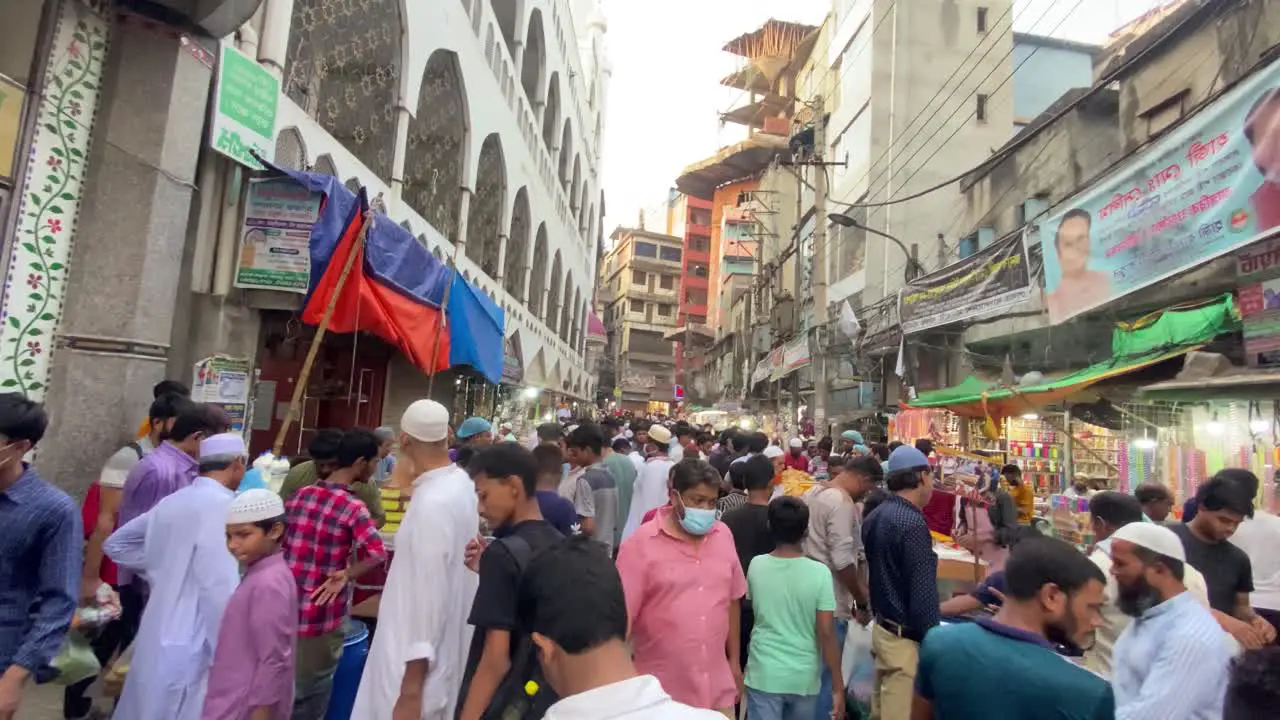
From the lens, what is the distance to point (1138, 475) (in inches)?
287

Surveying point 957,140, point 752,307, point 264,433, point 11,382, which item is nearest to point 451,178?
point 264,433

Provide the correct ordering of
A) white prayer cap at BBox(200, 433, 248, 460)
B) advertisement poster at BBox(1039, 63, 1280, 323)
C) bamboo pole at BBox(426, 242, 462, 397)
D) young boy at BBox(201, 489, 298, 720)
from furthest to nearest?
bamboo pole at BBox(426, 242, 462, 397) < advertisement poster at BBox(1039, 63, 1280, 323) < white prayer cap at BBox(200, 433, 248, 460) < young boy at BBox(201, 489, 298, 720)

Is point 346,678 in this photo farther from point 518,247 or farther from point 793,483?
point 518,247

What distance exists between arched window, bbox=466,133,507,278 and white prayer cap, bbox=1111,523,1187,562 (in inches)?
544

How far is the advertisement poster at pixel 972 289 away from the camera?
9.09m

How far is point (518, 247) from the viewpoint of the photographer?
19219mm

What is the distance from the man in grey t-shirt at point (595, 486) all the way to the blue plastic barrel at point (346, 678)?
2379 millimetres

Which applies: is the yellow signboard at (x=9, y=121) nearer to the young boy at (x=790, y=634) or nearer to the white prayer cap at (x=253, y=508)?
the white prayer cap at (x=253, y=508)

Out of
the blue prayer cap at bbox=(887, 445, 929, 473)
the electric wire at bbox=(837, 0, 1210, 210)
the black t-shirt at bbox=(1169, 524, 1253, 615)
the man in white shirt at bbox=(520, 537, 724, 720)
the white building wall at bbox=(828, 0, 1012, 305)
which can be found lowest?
the black t-shirt at bbox=(1169, 524, 1253, 615)

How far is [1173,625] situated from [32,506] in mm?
4335

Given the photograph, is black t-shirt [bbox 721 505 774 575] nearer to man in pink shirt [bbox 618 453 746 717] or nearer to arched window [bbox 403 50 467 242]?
man in pink shirt [bbox 618 453 746 717]

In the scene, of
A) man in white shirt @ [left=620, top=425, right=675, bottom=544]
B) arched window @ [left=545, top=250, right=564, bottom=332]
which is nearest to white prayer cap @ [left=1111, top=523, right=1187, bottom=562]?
man in white shirt @ [left=620, top=425, right=675, bottom=544]

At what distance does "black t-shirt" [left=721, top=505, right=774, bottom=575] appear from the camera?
4.18 meters

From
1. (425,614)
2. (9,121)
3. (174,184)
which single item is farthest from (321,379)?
(425,614)
